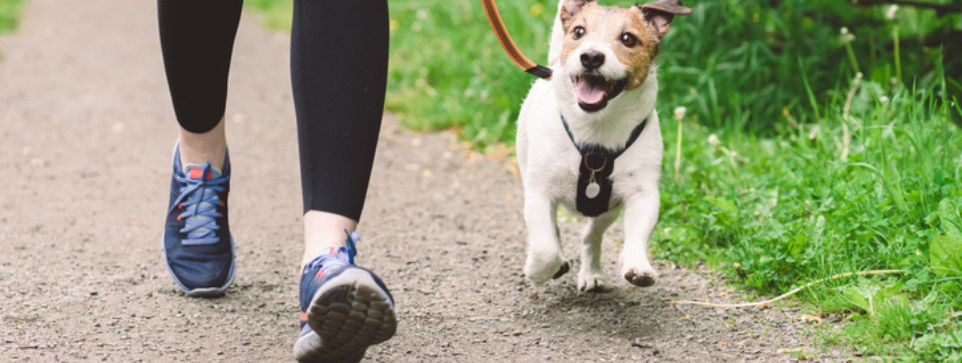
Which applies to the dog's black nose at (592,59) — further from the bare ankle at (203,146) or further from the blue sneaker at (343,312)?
the bare ankle at (203,146)

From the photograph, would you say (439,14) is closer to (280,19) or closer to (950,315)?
(280,19)

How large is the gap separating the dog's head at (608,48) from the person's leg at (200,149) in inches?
35.5

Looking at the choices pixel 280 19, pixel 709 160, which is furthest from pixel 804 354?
pixel 280 19

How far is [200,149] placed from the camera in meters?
2.62

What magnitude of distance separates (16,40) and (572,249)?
6.14 m

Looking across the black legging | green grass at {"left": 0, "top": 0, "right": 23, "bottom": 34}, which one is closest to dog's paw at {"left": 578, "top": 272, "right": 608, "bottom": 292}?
the black legging

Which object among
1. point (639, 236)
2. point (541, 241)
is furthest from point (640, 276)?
point (541, 241)

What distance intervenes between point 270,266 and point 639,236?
1.30m

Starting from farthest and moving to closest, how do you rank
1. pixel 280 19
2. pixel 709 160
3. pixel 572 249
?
pixel 280 19 → pixel 709 160 → pixel 572 249

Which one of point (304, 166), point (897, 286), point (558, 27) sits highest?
point (558, 27)

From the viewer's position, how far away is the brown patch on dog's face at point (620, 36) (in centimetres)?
242

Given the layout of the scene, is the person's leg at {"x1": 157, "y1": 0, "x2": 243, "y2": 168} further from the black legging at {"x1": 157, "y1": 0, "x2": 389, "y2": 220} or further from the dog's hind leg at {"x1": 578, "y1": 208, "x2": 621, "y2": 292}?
the dog's hind leg at {"x1": 578, "y1": 208, "x2": 621, "y2": 292}

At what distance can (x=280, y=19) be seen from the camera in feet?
27.8

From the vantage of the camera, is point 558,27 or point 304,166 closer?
point 304,166
